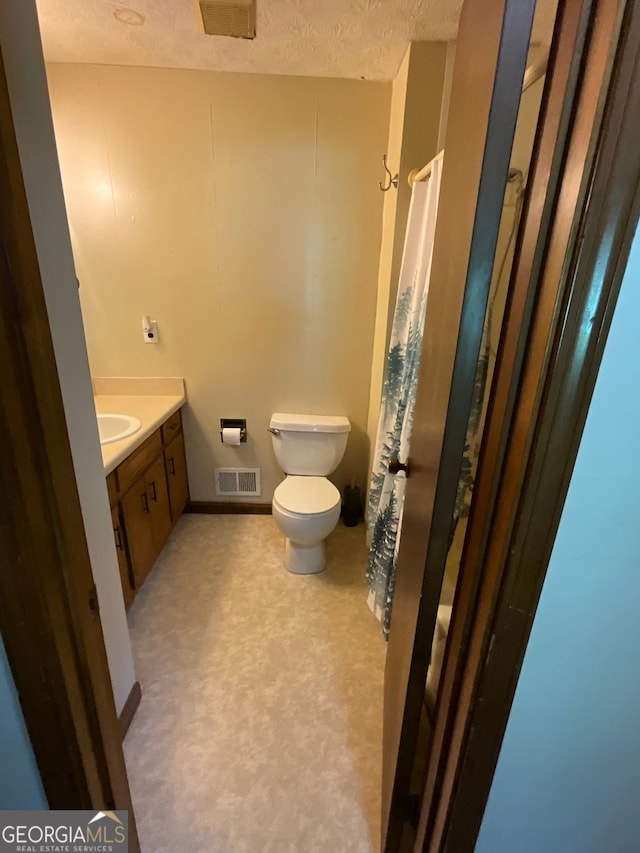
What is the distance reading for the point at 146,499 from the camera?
2.06 meters

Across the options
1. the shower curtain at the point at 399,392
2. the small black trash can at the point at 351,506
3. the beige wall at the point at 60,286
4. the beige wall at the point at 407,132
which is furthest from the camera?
the small black trash can at the point at 351,506

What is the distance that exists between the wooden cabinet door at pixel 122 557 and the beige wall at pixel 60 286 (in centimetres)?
33

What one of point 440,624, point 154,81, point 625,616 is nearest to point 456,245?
point 625,616

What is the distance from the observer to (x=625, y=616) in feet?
2.34

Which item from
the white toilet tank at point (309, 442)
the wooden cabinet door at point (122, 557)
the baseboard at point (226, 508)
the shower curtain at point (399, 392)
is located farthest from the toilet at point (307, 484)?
the wooden cabinet door at point (122, 557)

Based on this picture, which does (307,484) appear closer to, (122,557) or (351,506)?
(351,506)

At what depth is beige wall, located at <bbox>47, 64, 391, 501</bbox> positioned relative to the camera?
2.11 metres

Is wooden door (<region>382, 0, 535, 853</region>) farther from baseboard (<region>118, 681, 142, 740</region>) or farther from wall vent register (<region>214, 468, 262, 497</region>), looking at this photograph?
wall vent register (<region>214, 468, 262, 497</region>)

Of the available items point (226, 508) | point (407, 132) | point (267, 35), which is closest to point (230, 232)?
point (267, 35)

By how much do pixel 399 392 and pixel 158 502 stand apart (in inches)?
54.2

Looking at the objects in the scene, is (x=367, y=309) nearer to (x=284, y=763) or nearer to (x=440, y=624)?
(x=440, y=624)

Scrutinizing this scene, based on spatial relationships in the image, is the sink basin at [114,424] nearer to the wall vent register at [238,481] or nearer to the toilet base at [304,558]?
the wall vent register at [238,481]

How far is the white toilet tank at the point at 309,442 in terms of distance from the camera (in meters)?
2.47

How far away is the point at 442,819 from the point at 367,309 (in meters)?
2.16
